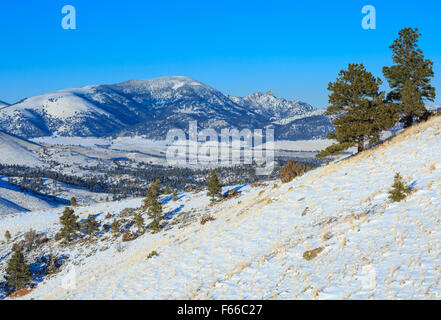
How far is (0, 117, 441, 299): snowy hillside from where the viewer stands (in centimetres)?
1017

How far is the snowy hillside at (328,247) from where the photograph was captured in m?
10.2

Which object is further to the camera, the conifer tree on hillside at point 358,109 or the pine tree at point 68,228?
the pine tree at point 68,228

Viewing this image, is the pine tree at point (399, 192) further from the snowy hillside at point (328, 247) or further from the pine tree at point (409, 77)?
the pine tree at point (409, 77)

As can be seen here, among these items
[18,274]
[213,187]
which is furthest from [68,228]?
[213,187]

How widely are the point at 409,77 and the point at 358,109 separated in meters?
10.4

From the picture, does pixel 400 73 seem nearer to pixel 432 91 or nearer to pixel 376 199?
pixel 432 91

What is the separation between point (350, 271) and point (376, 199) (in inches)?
308

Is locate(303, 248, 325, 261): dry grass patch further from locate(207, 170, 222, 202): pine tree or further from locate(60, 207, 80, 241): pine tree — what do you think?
locate(60, 207, 80, 241): pine tree

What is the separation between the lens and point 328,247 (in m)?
13.1

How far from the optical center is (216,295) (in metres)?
12.2

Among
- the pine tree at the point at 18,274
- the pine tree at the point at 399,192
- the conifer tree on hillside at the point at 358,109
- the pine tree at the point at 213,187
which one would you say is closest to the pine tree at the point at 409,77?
the conifer tree on hillside at the point at 358,109

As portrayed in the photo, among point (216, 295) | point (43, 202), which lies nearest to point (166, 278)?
point (216, 295)

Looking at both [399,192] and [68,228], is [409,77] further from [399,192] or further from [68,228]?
[68,228]

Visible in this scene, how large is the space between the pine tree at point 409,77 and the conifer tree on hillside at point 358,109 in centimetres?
373
